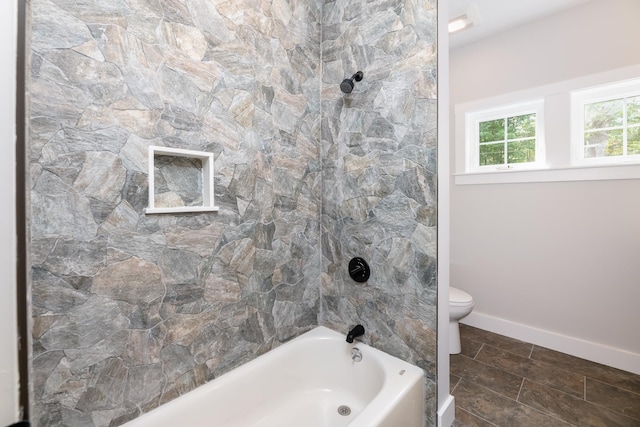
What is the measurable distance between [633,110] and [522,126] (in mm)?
643

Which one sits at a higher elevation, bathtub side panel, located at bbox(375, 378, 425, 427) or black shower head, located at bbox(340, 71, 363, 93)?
black shower head, located at bbox(340, 71, 363, 93)

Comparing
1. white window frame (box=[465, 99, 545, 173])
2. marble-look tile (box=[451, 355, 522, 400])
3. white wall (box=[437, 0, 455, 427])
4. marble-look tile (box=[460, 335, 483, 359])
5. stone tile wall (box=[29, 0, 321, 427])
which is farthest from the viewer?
white window frame (box=[465, 99, 545, 173])

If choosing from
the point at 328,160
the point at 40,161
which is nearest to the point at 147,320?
the point at 40,161

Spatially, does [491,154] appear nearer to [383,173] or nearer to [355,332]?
[383,173]

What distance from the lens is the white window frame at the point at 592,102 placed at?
1962 mm

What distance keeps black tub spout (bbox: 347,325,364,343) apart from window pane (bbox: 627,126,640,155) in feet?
7.54

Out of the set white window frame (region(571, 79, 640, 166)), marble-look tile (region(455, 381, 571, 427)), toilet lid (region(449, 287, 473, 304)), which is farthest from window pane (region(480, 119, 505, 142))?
marble-look tile (region(455, 381, 571, 427))

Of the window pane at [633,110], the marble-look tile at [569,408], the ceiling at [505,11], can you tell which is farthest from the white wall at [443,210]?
the window pane at [633,110]

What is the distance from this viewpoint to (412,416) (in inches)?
52.7

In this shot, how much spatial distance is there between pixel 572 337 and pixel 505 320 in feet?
1.43

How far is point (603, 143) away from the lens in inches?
81.2

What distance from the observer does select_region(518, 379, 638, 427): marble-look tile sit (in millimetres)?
1495

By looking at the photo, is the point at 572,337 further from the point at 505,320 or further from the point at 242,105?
the point at 242,105

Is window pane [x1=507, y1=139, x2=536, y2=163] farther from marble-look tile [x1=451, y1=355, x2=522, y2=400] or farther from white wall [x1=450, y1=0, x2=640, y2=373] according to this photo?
marble-look tile [x1=451, y1=355, x2=522, y2=400]
